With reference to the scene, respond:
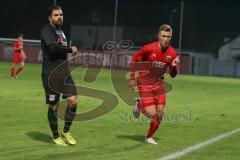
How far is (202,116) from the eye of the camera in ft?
46.8

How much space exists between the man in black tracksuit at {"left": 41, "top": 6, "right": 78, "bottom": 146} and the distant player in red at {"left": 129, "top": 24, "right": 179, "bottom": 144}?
3.84ft

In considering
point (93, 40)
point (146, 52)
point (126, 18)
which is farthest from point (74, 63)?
point (146, 52)

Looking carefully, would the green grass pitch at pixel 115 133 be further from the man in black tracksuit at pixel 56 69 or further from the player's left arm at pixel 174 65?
the player's left arm at pixel 174 65

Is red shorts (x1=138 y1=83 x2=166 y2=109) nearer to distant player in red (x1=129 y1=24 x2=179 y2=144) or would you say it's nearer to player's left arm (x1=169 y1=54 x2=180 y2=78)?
distant player in red (x1=129 y1=24 x2=179 y2=144)

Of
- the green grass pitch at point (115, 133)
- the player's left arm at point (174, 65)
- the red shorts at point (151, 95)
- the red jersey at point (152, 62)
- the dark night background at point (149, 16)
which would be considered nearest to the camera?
the green grass pitch at point (115, 133)

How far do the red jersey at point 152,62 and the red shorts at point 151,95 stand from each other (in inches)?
4.3

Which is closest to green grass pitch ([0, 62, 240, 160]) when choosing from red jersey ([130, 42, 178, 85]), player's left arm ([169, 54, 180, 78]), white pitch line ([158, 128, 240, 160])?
white pitch line ([158, 128, 240, 160])

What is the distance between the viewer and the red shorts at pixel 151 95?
31.9ft

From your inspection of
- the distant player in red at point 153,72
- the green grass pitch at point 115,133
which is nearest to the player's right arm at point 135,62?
the distant player in red at point 153,72

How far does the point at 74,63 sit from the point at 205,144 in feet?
129

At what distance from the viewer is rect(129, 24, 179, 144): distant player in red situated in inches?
374

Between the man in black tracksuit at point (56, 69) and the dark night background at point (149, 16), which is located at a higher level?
the dark night background at point (149, 16)

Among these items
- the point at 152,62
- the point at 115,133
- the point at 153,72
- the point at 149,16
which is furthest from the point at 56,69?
the point at 149,16

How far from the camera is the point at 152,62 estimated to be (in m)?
9.66
